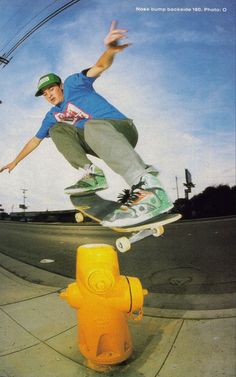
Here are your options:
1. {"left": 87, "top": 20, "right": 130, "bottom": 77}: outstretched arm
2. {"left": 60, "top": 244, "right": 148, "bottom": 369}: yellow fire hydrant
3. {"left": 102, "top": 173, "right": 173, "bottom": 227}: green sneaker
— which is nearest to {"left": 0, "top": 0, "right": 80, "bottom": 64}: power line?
{"left": 87, "top": 20, "right": 130, "bottom": 77}: outstretched arm

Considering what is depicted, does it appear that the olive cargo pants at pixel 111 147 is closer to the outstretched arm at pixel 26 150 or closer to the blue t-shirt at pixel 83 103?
the blue t-shirt at pixel 83 103

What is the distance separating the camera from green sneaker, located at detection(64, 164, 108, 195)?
150 centimetres

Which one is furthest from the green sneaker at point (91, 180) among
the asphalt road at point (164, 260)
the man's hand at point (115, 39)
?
the asphalt road at point (164, 260)

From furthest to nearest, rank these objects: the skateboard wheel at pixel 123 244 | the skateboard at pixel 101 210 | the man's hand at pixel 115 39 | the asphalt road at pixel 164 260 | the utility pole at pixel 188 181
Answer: the asphalt road at pixel 164 260
the utility pole at pixel 188 181
the skateboard at pixel 101 210
the skateboard wheel at pixel 123 244
the man's hand at pixel 115 39

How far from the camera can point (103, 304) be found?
5.46 feet

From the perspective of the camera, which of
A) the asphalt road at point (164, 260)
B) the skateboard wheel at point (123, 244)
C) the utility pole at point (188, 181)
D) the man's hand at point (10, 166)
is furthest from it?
the asphalt road at point (164, 260)

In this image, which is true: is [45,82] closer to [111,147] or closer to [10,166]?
[111,147]

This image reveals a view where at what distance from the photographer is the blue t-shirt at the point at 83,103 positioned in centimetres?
146

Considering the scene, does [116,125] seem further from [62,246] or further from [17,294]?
[62,246]

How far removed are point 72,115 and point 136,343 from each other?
5.19ft

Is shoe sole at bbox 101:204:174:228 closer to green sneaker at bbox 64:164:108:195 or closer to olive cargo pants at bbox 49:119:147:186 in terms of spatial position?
olive cargo pants at bbox 49:119:147:186

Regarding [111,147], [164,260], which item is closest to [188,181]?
Result: [111,147]

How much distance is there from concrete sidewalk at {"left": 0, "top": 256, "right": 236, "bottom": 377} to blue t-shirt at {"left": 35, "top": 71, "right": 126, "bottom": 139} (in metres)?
1.46

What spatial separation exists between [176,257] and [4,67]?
3.11m
